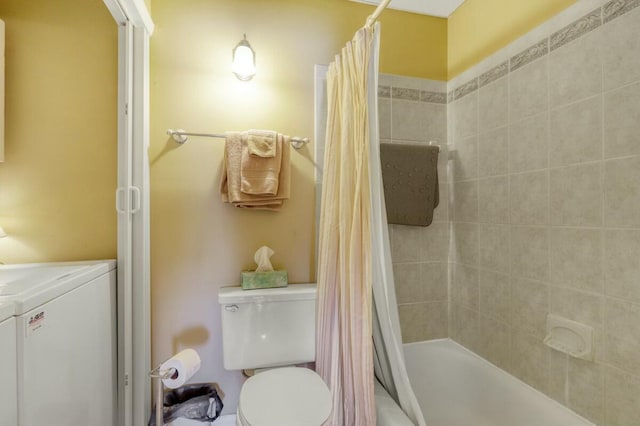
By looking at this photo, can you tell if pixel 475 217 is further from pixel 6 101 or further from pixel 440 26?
pixel 6 101

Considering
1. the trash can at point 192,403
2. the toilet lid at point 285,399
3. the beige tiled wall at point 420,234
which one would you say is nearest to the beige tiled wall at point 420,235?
the beige tiled wall at point 420,234

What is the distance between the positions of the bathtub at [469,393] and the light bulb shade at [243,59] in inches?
69.7

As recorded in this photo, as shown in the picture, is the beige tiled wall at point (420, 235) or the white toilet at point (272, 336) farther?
the beige tiled wall at point (420, 235)

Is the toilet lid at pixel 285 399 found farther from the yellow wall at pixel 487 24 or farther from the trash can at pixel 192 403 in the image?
the yellow wall at pixel 487 24

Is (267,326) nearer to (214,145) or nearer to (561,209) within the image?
(214,145)

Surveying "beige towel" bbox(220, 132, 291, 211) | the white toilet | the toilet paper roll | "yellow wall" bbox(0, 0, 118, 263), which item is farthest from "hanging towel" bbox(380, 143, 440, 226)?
"yellow wall" bbox(0, 0, 118, 263)

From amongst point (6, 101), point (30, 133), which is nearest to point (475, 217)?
point (30, 133)

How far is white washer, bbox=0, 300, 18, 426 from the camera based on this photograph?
0.66 meters

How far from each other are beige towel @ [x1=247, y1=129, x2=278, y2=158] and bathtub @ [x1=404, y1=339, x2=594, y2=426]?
1.37 m

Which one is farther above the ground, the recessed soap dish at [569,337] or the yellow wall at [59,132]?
the yellow wall at [59,132]

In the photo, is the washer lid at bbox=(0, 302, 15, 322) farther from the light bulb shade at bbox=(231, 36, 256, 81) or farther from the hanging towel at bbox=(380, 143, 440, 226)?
the hanging towel at bbox=(380, 143, 440, 226)

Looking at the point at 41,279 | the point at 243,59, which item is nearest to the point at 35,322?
the point at 41,279

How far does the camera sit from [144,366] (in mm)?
1333

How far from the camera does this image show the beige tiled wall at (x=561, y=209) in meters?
1.01
